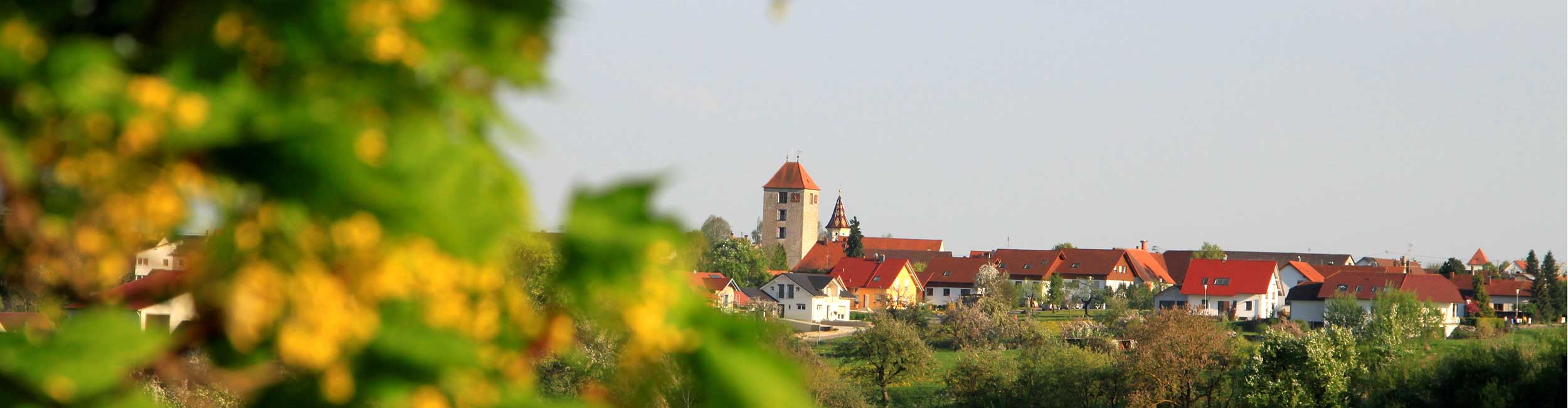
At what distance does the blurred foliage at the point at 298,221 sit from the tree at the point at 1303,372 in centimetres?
4104

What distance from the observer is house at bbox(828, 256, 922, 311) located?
330 ft

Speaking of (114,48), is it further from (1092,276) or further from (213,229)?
Result: (1092,276)

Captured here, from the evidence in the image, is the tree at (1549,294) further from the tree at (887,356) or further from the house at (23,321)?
the house at (23,321)

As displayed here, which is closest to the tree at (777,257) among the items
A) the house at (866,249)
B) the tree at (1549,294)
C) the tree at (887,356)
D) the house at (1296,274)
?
the house at (866,249)

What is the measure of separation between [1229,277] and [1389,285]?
1740 centimetres

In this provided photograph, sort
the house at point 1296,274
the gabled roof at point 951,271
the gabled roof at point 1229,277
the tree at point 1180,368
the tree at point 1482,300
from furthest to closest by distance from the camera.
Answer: the gabled roof at point 951,271 < the house at point 1296,274 < the gabled roof at point 1229,277 < the tree at point 1482,300 < the tree at point 1180,368

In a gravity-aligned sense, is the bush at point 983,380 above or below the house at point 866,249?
below

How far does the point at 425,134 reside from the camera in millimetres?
801

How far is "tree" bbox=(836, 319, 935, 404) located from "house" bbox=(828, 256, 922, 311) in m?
45.7

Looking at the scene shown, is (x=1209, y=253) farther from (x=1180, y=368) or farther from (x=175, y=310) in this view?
(x=175, y=310)

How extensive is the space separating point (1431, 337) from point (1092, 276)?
147ft

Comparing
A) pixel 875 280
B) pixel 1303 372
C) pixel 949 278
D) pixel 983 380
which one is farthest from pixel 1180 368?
pixel 949 278

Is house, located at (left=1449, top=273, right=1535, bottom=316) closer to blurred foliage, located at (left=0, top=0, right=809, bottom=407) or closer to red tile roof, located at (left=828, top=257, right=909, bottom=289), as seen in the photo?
red tile roof, located at (left=828, top=257, right=909, bottom=289)

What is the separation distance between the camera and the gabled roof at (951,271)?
106 metres
